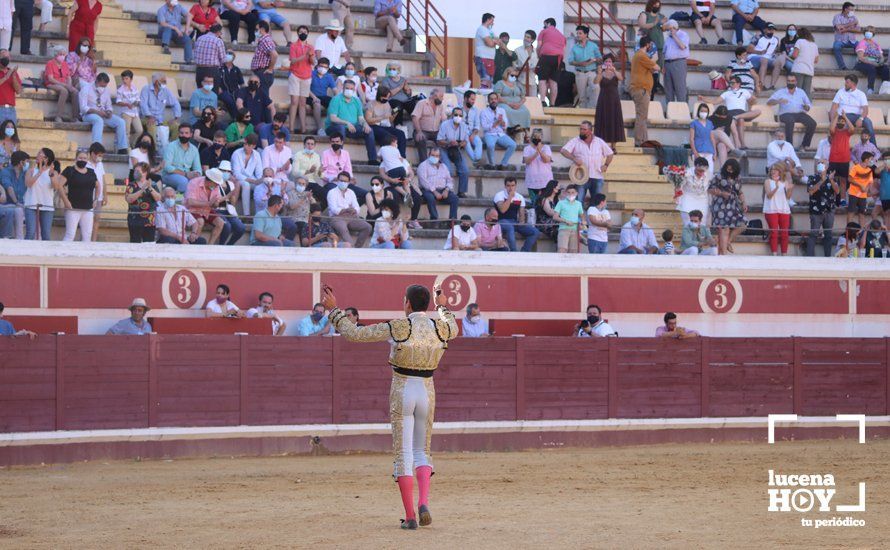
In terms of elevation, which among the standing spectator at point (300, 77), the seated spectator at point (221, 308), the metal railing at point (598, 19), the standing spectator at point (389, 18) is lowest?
the seated spectator at point (221, 308)

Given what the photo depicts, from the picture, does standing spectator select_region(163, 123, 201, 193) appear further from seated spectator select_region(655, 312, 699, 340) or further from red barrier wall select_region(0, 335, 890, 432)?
seated spectator select_region(655, 312, 699, 340)

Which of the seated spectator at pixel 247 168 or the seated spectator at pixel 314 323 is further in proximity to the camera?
the seated spectator at pixel 247 168

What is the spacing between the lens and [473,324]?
1677 centimetres

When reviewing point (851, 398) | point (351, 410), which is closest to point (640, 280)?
point (851, 398)

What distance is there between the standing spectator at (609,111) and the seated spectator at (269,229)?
5.63 meters

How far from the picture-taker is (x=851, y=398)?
1797 cm

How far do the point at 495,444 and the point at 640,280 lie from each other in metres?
2.89

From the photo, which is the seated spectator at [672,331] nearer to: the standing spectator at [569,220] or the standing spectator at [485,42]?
the standing spectator at [569,220]

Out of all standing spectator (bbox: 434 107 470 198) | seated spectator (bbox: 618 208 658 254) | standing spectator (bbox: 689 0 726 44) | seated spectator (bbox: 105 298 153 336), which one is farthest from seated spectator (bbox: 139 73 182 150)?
standing spectator (bbox: 689 0 726 44)

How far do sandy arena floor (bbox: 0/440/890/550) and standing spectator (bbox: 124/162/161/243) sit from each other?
239 centimetres

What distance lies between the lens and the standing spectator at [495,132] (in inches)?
754

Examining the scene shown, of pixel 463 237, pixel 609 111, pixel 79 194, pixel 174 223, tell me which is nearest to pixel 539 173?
pixel 463 237

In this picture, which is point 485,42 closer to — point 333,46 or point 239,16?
point 333,46

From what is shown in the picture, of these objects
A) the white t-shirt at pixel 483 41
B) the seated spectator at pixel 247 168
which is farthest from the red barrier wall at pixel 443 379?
the white t-shirt at pixel 483 41
